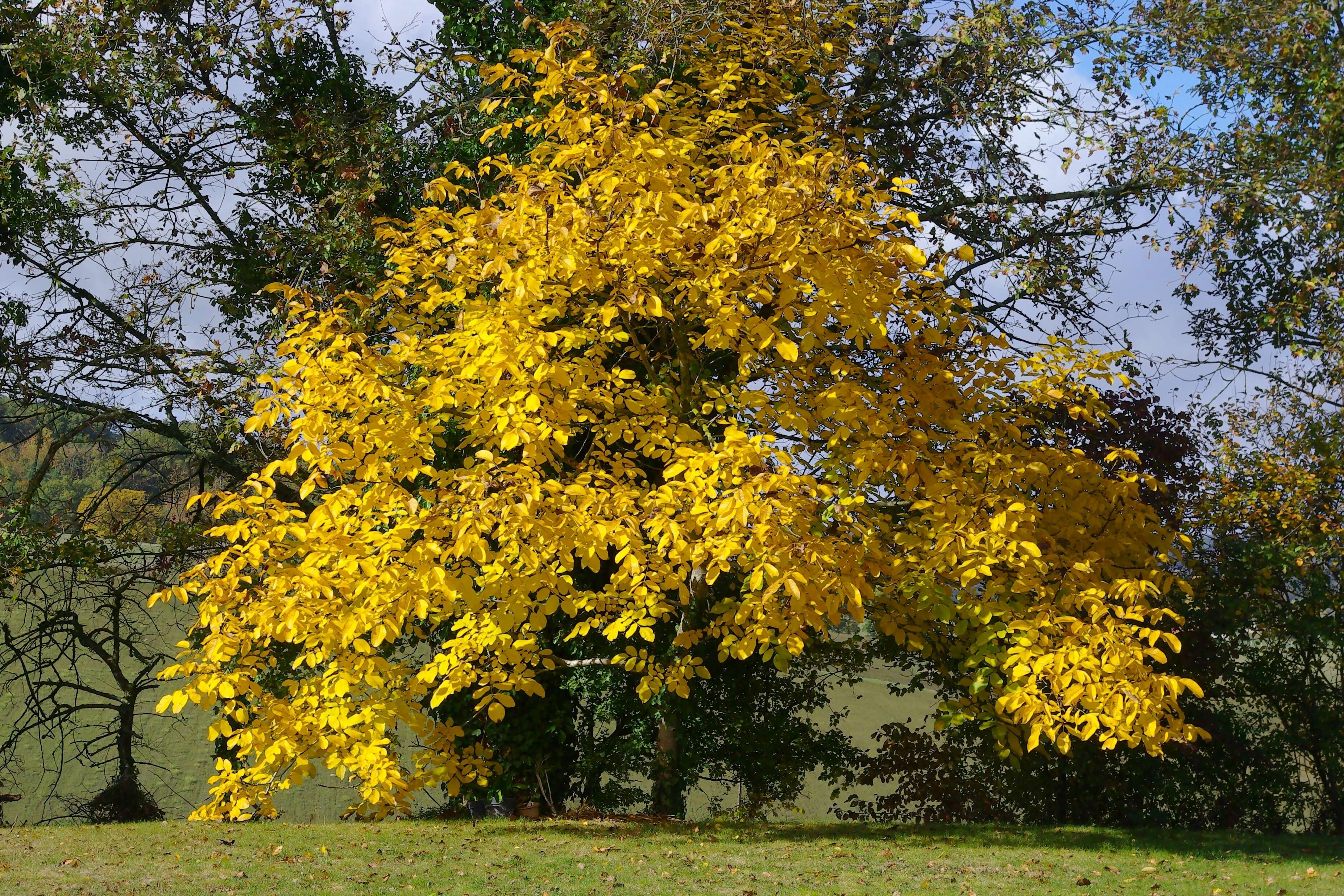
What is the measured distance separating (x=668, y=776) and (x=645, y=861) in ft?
6.06

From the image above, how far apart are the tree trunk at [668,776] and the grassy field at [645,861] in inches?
21.0

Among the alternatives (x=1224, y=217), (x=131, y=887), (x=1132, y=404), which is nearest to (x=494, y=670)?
(x=131, y=887)

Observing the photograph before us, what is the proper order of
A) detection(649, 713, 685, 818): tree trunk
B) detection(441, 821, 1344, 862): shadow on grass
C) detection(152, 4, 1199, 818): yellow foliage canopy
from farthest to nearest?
detection(649, 713, 685, 818): tree trunk → detection(441, 821, 1344, 862): shadow on grass → detection(152, 4, 1199, 818): yellow foliage canopy

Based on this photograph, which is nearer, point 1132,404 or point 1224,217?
point 1224,217

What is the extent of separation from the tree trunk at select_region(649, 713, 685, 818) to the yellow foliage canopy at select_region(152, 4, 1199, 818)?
138 cm

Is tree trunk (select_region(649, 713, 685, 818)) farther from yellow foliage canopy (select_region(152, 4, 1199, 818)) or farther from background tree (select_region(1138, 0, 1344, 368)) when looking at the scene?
background tree (select_region(1138, 0, 1344, 368))

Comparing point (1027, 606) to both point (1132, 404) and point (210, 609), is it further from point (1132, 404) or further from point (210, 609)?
point (210, 609)

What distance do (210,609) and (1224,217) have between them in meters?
7.40

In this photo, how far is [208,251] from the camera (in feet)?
31.4

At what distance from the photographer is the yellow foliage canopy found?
4750 millimetres

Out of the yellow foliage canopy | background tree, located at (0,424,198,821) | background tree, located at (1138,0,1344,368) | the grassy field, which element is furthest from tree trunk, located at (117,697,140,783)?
background tree, located at (1138,0,1344,368)

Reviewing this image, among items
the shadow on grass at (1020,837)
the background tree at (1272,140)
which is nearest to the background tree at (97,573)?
the shadow on grass at (1020,837)

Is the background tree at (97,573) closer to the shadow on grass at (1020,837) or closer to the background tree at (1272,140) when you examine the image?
the shadow on grass at (1020,837)

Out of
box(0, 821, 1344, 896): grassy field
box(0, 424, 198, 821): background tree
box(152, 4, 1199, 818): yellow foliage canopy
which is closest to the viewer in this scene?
box(152, 4, 1199, 818): yellow foliage canopy
